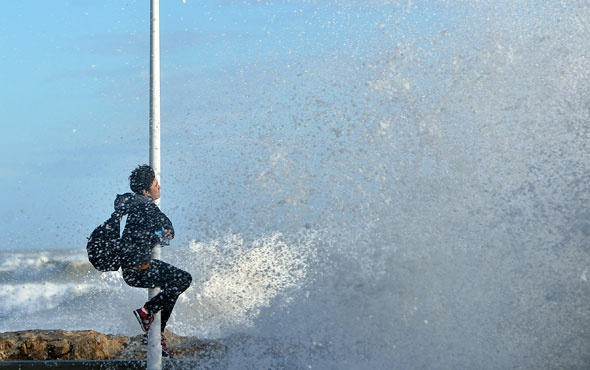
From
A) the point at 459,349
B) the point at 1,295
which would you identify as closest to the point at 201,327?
the point at 459,349

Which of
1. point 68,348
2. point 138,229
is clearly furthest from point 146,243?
point 68,348

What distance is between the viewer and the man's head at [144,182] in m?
7.60

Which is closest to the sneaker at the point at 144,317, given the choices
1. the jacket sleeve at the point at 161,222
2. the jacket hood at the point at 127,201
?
the jacket sleeve at the point at 161,222

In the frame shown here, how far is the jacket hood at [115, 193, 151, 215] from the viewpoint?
24.0ft

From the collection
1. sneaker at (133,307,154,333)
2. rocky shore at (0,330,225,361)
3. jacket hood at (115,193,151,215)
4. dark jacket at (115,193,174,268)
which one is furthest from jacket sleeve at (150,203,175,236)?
rocky shore at (0,330,225,361)

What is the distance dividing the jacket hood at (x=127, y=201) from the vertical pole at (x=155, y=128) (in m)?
0.44

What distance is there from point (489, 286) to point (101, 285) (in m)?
30.5

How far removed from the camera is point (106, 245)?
23.2ft

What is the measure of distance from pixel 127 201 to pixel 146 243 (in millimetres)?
579

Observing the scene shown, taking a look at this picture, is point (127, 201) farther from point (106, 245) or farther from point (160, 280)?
point (160, 280)

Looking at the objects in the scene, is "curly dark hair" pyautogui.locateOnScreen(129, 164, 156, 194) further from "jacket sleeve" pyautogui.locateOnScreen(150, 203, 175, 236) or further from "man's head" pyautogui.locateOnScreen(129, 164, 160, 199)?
"jacket sleeve" pyautogui.locateOnScreen(150, 203, 175, 236)

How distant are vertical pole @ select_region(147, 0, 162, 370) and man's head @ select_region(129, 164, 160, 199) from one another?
0.80 ft

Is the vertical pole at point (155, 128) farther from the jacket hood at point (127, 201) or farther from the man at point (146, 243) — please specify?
the jacket hood at point (127, 201)

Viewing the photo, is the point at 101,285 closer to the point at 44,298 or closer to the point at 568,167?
the point at 44,298
